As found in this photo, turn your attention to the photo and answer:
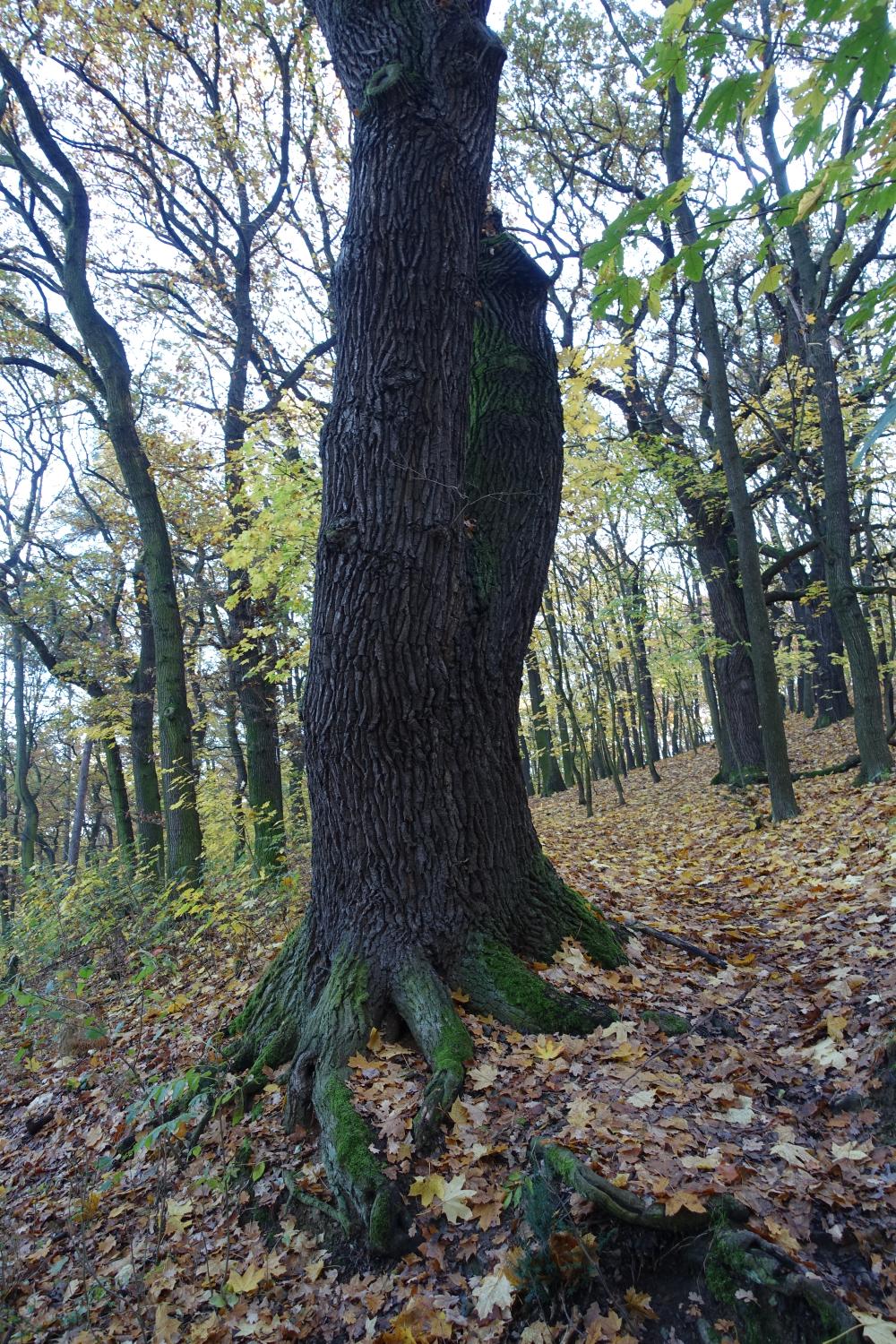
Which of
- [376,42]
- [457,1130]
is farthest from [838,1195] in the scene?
[376,42]

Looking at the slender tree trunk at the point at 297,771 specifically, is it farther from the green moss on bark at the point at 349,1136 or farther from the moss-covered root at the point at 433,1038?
the green moss on bark at the point at 349,1136

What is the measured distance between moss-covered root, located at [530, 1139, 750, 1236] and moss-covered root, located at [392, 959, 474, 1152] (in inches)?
21.4

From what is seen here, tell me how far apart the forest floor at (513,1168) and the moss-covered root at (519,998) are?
12cm

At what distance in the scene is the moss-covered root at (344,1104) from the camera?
266 centimetres

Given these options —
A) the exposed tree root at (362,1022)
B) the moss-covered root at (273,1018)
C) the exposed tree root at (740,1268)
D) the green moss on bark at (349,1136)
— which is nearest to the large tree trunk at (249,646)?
the moss-covered root at (273,1018)

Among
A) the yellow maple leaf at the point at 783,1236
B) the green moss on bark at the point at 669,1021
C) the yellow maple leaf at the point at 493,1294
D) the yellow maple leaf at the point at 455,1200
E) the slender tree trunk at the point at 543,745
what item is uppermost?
the slender tree trunk at the point at 543,745

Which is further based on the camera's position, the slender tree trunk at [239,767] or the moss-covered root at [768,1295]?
the slender tree trunk at [239,767]

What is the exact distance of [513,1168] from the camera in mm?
2643

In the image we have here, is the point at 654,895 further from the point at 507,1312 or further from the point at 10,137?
the point at 10,137

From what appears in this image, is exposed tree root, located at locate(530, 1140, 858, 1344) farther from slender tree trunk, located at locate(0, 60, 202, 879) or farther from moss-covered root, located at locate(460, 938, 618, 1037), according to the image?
slender tree trunk, located at locate(0, 60, 202, 879)

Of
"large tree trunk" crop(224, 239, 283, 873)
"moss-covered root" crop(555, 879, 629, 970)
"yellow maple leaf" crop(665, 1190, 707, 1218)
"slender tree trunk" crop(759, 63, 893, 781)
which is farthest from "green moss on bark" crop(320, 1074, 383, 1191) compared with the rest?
"slender tree trunk" crop(759, 63, 893, 781)

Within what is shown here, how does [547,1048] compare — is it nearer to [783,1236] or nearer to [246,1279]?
[783,1236]

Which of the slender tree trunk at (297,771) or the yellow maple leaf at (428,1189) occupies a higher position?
the slender tree trunk at (297,771)

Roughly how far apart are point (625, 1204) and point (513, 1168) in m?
0.53
